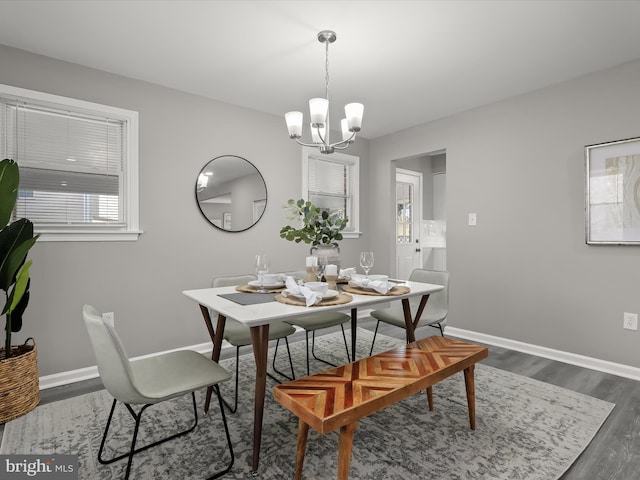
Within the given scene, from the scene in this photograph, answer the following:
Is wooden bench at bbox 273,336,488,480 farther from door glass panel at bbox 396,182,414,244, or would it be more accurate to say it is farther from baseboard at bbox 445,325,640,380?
door glass panel at bbox 396,182,414,244

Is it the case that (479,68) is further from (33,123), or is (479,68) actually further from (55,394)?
(55,394)

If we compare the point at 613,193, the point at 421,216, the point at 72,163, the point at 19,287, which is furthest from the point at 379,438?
the point at 421,216

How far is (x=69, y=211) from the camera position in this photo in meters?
2.74

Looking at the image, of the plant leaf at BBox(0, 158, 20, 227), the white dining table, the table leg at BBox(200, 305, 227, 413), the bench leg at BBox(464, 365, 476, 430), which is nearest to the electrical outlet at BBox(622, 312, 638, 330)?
the bench leg at BBox(464, 365, 476, 430)

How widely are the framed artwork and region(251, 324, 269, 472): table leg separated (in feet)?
9.47

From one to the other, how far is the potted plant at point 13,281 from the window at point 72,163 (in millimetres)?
488

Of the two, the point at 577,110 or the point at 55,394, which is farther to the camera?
the point at 577,110

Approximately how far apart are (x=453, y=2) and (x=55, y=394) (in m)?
3.67

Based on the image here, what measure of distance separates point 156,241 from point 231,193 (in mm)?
859

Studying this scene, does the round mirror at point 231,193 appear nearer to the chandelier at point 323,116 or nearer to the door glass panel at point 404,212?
the chandelier at point 323,116

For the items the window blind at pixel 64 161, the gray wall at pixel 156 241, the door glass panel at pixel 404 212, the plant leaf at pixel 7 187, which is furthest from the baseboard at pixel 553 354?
the plant leaf at pixel 7 187

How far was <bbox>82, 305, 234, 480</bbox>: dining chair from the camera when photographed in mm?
1349

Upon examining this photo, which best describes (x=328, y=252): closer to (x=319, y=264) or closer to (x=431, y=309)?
(x=319, y=264)

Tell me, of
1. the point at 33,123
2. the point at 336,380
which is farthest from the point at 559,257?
the point at 33,123
